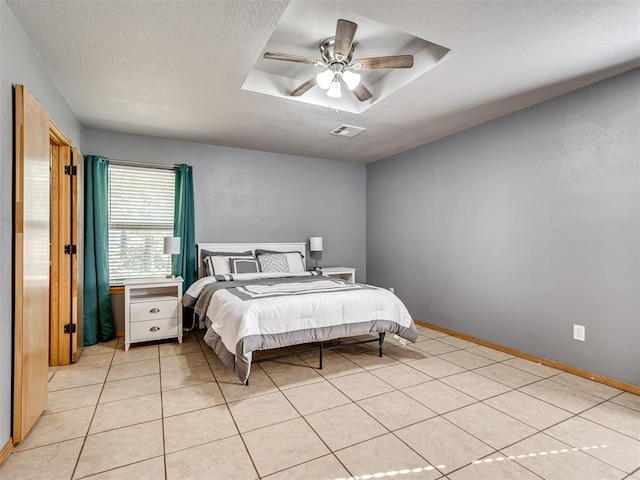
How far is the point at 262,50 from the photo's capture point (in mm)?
2383

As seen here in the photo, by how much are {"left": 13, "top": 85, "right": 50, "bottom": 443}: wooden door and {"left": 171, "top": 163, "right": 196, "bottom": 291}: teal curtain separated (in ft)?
6.41

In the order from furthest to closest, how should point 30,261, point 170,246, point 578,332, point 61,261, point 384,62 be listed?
point 170,246
point 61,261
point 578,332
point 384,62
point 30,261

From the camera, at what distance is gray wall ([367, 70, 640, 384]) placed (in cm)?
261

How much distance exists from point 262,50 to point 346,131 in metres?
1.74

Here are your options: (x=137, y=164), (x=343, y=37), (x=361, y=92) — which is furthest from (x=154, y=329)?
(x=343, y=37)

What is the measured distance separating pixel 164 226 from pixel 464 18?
3.88 meters

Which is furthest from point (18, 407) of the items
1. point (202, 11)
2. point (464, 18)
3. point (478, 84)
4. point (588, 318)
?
point (588, 318)

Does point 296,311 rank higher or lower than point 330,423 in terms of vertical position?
higher

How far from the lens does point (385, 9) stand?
1841mm

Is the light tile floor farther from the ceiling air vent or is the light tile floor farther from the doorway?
the ceiling air vent

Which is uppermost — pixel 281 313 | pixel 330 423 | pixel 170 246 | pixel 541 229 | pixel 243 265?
pixel 541 229

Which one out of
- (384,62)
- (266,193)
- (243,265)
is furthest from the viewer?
(266,193)

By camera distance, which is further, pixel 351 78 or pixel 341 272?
pixel 341 272

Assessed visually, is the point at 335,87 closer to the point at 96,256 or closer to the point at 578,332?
the point at 578,332
